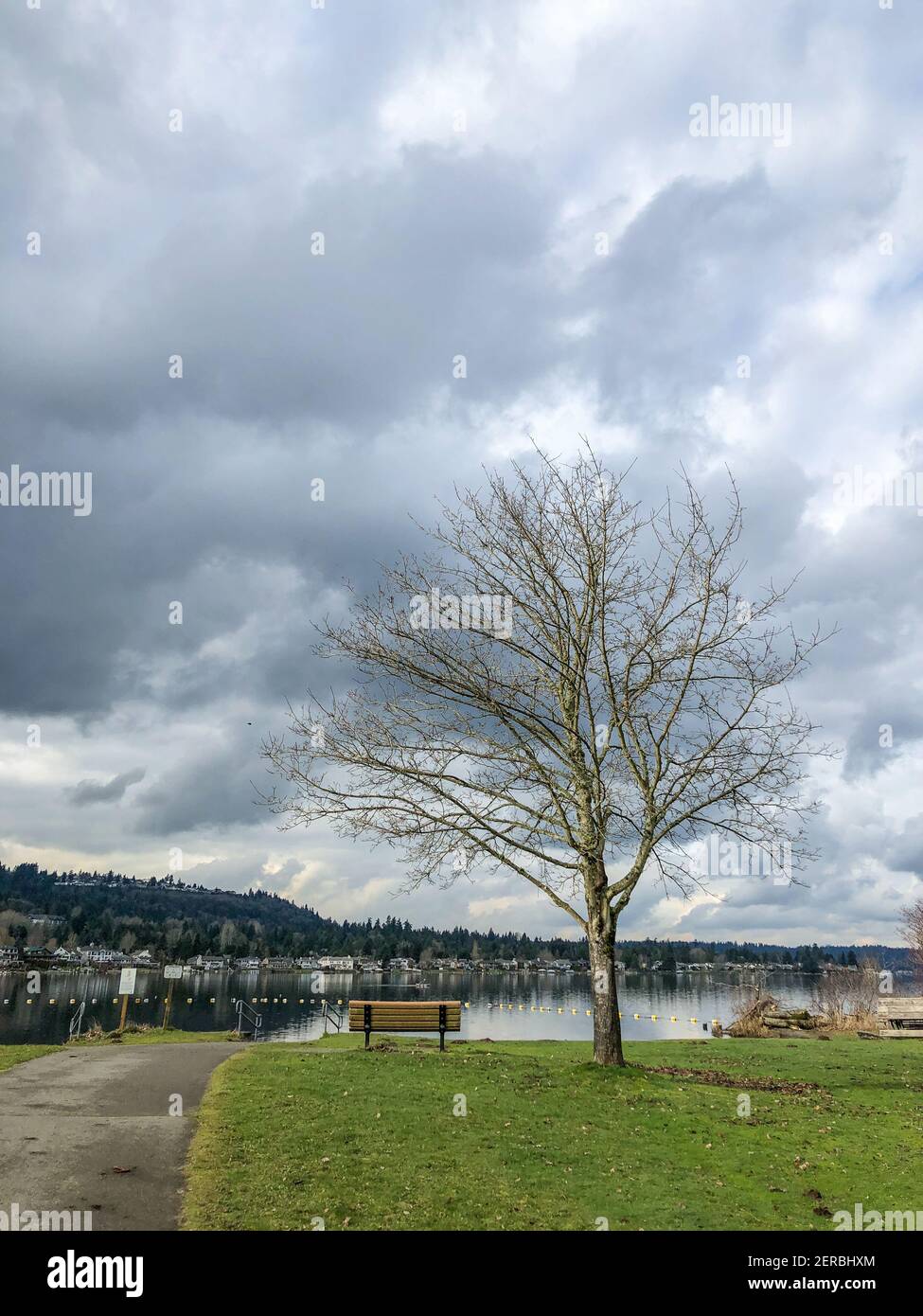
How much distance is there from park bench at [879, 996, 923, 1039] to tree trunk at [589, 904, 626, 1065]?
1855cm

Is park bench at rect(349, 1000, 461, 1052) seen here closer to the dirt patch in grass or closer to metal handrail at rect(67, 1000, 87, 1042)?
the dirt patch in grass

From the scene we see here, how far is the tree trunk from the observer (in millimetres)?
16000

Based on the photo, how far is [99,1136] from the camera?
1019cm

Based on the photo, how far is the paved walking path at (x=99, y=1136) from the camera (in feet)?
26.0

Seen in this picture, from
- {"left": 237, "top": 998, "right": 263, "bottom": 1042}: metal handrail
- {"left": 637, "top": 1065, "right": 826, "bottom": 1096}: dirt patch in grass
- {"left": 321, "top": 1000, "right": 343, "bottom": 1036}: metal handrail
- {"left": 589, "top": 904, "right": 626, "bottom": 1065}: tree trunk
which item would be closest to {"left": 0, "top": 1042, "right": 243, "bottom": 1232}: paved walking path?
{"left": 589, "top": 904, "right": 626, "bottom": 1065}: tree trunk

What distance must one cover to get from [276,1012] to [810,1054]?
6740cm

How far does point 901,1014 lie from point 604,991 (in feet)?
64.9

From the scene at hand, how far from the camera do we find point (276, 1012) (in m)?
78.4

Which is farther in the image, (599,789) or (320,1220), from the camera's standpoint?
(599,789)

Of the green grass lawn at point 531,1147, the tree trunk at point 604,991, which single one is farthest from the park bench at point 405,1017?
the tree trunk at point 604,991

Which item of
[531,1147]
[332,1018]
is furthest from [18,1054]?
[332,1018]
